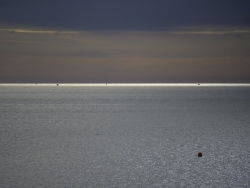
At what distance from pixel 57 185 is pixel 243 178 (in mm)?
6875

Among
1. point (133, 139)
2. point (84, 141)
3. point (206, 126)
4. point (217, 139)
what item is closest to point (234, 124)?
point (206, 126)

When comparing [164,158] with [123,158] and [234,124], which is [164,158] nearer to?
[123,158]

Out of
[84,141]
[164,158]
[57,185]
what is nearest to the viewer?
[57,185]

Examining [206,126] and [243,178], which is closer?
[243,178]

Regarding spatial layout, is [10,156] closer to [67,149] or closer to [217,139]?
[67,149]

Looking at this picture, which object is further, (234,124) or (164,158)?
(234,124)

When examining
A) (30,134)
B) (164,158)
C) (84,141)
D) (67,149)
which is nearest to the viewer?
(164,158)

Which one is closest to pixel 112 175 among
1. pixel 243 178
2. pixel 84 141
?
pixel 243 178

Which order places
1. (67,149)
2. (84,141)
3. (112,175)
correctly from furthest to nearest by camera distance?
(84,141)
(67,149)
(112,175)

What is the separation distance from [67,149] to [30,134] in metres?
7.27

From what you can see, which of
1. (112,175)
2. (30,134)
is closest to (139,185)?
(112,175)

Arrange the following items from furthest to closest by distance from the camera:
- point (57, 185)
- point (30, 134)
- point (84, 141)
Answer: point (30, 134)
point (84, 141)
point (57, 185)

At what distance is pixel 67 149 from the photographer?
72.2 feet

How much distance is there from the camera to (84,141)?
25.0 meters
